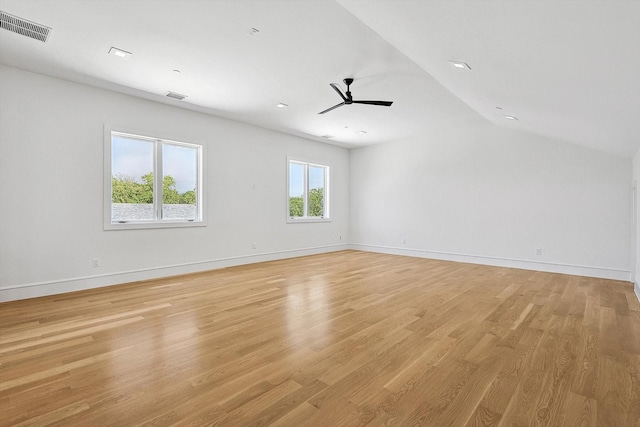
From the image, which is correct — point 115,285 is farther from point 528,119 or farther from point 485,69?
point 528,119

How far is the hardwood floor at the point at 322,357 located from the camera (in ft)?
5.65

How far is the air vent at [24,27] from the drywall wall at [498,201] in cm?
690

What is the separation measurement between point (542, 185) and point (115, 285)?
7.60 m

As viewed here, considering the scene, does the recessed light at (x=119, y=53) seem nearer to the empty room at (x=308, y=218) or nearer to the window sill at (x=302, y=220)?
the empty room at (x=308, y=218)

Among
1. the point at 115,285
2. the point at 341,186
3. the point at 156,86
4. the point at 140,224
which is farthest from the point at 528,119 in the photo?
the point at 115,285

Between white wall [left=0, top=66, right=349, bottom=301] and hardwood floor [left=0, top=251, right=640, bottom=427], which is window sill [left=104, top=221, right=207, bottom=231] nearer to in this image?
white wall [left=0, top=66, right=349, bottom=301]

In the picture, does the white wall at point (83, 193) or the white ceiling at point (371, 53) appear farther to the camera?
the white wall at point (83, 193)

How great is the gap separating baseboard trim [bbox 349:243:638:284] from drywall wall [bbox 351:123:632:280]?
0.05 ft


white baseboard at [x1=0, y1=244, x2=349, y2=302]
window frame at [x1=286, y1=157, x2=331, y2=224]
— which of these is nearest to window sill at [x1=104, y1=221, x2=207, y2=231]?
white baseboard at [x1=0, y1=244, x2=349, y2=302]

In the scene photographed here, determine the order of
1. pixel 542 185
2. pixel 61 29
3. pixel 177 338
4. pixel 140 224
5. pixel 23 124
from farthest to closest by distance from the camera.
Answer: pixel 542 185 < pixel 140 224 < pixel 23 124 < pixel 61 29 < pixel 177 338

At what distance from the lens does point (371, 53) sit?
345cm

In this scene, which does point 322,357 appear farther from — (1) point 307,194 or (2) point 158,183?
(1) point 307,194

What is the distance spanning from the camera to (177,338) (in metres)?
2.72

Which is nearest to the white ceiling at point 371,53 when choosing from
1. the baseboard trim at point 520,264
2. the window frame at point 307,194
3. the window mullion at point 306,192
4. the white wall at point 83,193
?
the white wall at point 83,193
